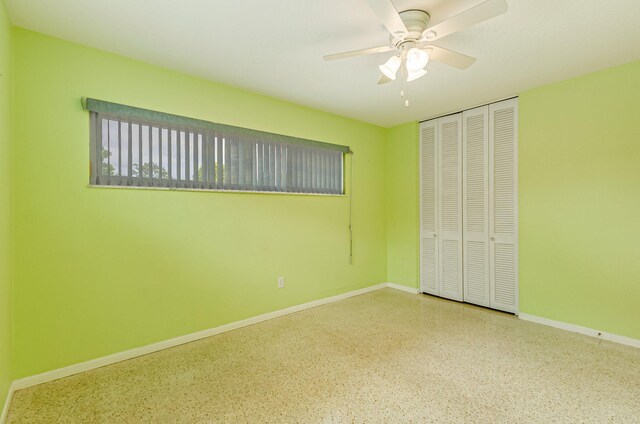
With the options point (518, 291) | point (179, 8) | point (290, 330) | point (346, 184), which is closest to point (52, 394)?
point (290, 330)

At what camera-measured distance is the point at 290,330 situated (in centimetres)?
296

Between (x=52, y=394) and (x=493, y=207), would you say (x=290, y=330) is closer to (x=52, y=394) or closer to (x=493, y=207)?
(x=52, y=394)

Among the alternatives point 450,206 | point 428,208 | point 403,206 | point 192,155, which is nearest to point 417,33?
point 192,155

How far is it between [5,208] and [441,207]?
4.10 m

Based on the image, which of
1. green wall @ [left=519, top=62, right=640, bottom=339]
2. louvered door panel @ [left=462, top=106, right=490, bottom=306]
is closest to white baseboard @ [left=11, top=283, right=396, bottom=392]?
louvered door panel @ [left=462, top=106, right=490, bottom=306]

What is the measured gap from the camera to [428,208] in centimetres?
413

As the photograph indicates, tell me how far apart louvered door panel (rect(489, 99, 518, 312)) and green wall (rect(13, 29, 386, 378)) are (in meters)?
2.15

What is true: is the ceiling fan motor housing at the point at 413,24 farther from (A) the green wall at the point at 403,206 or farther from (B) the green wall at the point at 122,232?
(A) the green wall at the point at 403,206

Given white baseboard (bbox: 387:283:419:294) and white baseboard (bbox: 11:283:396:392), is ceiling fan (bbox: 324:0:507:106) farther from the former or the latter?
white baseboard (bbox: 387:283:419:294)

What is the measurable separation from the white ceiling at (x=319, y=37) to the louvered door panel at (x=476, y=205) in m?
0.58

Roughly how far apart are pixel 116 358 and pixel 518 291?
3.85 metres

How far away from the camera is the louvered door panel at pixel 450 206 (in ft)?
12.5

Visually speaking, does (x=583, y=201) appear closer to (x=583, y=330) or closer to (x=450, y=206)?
(x=583, y=330)

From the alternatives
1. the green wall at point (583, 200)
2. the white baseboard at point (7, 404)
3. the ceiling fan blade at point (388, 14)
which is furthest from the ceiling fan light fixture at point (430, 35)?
the white baseboard at point (7, 404)
